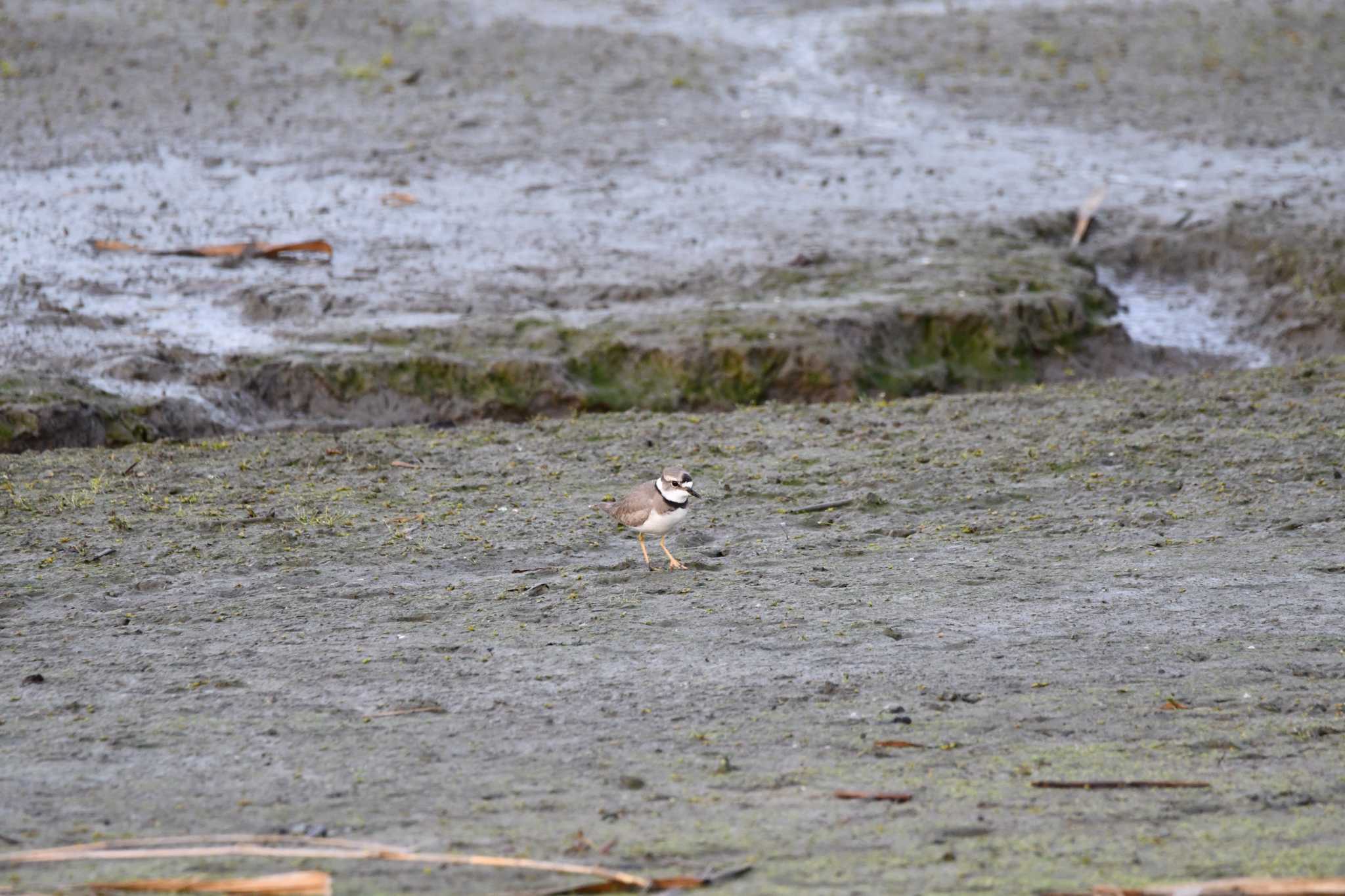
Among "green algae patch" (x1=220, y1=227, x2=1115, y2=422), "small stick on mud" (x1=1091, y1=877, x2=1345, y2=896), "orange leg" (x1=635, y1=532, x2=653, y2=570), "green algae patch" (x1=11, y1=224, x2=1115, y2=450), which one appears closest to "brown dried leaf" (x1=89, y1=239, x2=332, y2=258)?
"green algae patch" (x1=11, y1=224, x2=1115, y2=450)

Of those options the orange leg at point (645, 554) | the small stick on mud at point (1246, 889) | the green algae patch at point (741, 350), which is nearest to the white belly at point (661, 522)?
the orange leg at point (645, 554)

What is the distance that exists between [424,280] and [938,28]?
1020cm

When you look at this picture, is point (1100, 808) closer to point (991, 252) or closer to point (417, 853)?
point (417, 853)

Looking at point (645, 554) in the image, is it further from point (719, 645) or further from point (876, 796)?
point (876, 796)

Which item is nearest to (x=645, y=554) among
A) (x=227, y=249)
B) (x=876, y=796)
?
(x=876, y=796)

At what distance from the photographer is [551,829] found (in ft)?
12.8

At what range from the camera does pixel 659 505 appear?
20.1ft

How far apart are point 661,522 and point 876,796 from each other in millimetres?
2251

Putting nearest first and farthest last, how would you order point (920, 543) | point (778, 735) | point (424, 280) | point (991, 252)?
1. point (778, 735)
2. point (920, 543)
3. point (424, 280)
4. point (991, 252)

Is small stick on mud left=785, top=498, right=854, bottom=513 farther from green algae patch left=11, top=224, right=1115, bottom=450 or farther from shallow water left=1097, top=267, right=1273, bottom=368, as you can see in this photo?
shallow water left=1097, top=267, right=1273, bottom=368

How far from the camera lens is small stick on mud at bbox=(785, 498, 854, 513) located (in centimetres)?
712

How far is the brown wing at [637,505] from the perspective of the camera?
6176 millimetres

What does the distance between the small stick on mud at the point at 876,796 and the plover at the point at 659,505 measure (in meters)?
2.17

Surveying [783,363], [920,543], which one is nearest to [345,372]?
[783,363]
